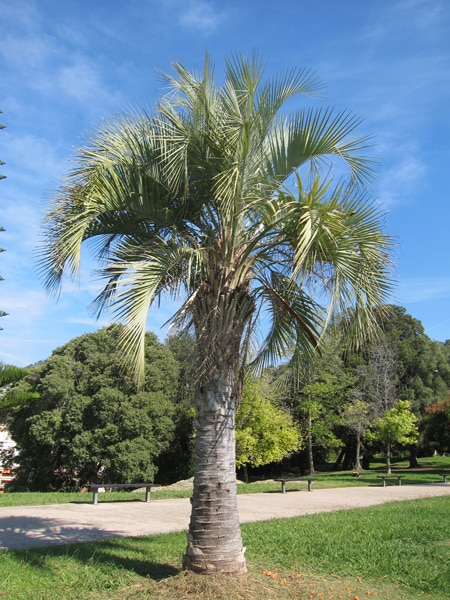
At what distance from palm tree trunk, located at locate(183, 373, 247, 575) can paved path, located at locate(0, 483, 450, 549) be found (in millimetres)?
3197

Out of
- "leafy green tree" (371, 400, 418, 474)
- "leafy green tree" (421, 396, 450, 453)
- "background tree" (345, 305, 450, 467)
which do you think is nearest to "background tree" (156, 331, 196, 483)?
"leafy green tree" (371, 400, 418, 474)

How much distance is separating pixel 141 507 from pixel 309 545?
20.1ft

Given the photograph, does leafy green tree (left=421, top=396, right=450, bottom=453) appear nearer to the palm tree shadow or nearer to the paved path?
the paved path

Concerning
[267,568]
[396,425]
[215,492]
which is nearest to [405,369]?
[396,425]

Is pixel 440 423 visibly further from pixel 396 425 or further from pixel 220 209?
pixel 220 209

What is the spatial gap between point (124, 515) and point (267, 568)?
563cm

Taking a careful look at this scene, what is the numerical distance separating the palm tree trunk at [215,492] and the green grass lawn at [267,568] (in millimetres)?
188

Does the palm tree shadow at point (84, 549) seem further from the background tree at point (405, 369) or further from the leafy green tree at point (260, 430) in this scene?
the background tree at point (405, 369)

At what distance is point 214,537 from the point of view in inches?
214

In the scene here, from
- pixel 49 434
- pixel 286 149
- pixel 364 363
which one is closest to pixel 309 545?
pixel 286 149

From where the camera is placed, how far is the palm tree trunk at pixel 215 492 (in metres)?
5.43

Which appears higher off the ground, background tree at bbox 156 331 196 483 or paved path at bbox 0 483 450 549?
background tree at bbox 156 331 196 483

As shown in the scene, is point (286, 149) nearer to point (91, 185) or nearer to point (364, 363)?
point (91, 185)

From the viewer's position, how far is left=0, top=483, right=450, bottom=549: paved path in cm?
828
